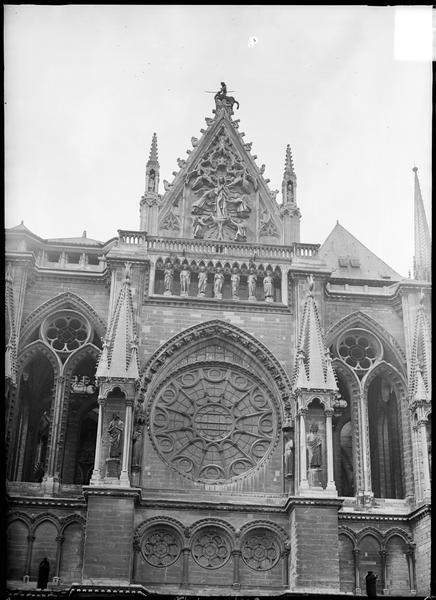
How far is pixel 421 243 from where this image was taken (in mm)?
31500

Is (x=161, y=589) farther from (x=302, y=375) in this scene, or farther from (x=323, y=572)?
(x=302, y=375)

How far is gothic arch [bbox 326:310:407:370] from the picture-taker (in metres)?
29.7

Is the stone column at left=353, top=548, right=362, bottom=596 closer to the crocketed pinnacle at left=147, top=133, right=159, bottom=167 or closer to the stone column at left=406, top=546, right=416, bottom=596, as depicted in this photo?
the stone column at left=406, top=546, right=416, bottom=596

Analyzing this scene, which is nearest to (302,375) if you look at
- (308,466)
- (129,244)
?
(308,466)

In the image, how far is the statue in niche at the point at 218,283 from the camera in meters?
29.3

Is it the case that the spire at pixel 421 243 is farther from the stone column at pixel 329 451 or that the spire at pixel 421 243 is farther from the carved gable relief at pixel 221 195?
the stone column at pixel 329 451

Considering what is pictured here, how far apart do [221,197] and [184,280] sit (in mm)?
3342

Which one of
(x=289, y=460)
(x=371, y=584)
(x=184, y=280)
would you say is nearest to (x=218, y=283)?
(x=184, y=280)

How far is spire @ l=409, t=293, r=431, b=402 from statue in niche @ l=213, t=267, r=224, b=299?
573cm

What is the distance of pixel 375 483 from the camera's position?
96.3 feet

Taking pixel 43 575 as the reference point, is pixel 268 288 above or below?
above

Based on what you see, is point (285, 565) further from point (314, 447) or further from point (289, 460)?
point (314, 447)

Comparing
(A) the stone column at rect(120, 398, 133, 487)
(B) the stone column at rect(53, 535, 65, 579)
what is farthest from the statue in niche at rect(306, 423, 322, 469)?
(B) the stone column at rect(53, 535, 65, 579)

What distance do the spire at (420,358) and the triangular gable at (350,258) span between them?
719cm
